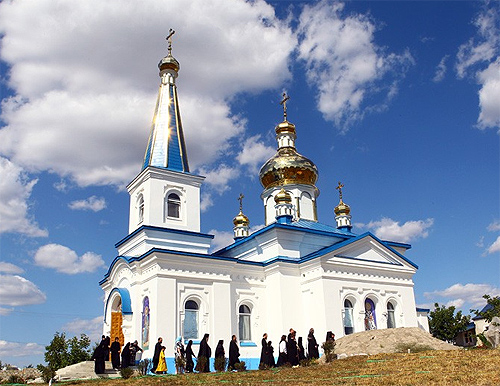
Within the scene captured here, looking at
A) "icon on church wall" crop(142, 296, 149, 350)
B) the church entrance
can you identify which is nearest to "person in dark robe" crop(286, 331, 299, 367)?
"icon on church wall" crop(142, 296, 149, 350)

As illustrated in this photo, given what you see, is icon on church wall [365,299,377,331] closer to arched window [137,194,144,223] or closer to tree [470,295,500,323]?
tree [470,295,500,323]

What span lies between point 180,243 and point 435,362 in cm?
1132

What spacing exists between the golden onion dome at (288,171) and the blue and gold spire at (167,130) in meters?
5.96

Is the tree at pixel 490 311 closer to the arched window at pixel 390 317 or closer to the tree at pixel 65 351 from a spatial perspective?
the arched window at pixel 390 317

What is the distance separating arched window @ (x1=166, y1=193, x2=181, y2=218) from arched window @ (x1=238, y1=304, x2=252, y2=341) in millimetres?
4447

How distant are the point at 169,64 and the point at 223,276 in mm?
10284

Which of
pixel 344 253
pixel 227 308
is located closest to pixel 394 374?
pixel 227 308

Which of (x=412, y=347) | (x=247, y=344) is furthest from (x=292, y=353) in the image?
(x=247, y=344)

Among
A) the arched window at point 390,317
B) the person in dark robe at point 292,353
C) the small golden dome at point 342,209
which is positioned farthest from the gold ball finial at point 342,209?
the person in dark robe at point 292,353

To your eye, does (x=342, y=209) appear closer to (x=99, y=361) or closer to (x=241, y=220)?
(x=241, y=220)

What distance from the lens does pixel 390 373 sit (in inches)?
376

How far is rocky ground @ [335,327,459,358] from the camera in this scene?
46.6 feet

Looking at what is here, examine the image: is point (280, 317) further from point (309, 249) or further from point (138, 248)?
point (138, 248)

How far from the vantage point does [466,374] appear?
8.71m
